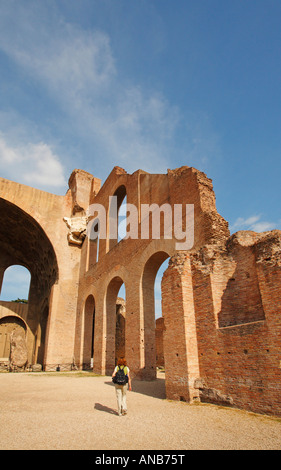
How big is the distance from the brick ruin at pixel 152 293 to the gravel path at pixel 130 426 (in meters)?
0.63

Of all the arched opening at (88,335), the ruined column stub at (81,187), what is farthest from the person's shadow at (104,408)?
the ruined column stub at (81,187)

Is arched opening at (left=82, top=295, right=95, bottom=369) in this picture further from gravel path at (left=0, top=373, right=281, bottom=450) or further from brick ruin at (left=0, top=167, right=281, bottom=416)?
gravel path at (left=0, top=373, right=281, bottom=450)

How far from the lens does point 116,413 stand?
4.48 m

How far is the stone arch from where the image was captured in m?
15.6

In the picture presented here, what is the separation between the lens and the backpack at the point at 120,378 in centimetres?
434

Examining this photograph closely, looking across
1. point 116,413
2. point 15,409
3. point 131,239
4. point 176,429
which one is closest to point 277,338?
point 176,429

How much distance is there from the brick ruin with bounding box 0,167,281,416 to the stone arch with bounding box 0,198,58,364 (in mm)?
93

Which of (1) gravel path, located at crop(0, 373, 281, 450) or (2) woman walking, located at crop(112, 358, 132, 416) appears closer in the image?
(1) gravel path, located at crop(0, 373, 281, 450)

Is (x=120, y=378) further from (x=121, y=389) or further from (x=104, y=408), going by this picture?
(x=104, y=408)

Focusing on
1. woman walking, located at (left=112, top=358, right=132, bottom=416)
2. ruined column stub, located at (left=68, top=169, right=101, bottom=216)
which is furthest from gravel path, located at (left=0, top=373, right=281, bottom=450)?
ruined column stub, located at (left=68, top=169, right=101, bottom=216)

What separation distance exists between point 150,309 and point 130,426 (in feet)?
17.1

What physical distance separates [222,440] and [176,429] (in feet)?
2.10

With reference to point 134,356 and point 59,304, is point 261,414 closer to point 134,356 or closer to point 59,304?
point 134,356

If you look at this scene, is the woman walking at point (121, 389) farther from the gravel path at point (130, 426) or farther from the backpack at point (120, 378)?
the gravel path at point (130, 426)
